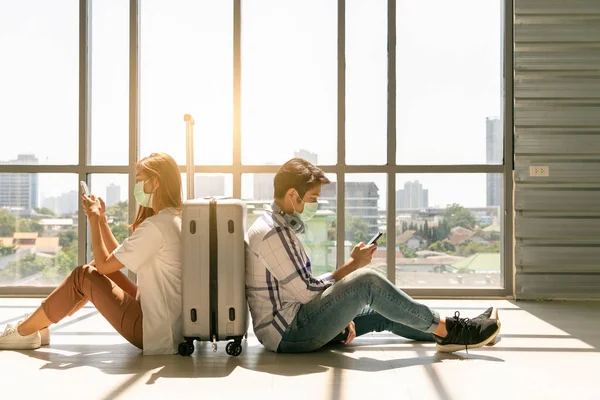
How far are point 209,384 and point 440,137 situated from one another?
3.74 metres

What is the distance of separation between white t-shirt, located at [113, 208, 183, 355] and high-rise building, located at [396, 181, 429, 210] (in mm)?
2927

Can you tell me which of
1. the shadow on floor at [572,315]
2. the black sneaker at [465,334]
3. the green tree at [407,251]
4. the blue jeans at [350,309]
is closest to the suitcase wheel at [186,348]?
the blue jeans at [350,309]

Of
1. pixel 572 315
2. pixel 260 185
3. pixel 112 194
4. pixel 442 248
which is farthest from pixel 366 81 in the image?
pixel 572 315

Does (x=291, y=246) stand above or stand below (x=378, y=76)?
below

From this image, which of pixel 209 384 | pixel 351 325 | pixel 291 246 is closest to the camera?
pixel 209 384

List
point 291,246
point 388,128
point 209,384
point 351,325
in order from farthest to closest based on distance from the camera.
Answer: point 388,128
point 351,325
point 291,246
point 209,384

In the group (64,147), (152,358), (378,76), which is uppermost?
(378,76)

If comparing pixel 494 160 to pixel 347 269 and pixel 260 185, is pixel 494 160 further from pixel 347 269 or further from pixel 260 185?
pixel 347 269

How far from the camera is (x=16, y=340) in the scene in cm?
345

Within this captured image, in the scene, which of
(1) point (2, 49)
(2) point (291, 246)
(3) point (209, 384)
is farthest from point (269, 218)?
(1) point (2, 49)

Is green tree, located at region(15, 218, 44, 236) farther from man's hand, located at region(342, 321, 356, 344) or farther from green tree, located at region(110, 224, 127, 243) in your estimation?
man's hand, located at region(342, 321, 356, 344)

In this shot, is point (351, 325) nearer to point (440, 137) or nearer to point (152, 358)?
point (152, 358)

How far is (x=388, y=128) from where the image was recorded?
5.84 meters

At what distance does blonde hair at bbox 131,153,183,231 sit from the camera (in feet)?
10.7
